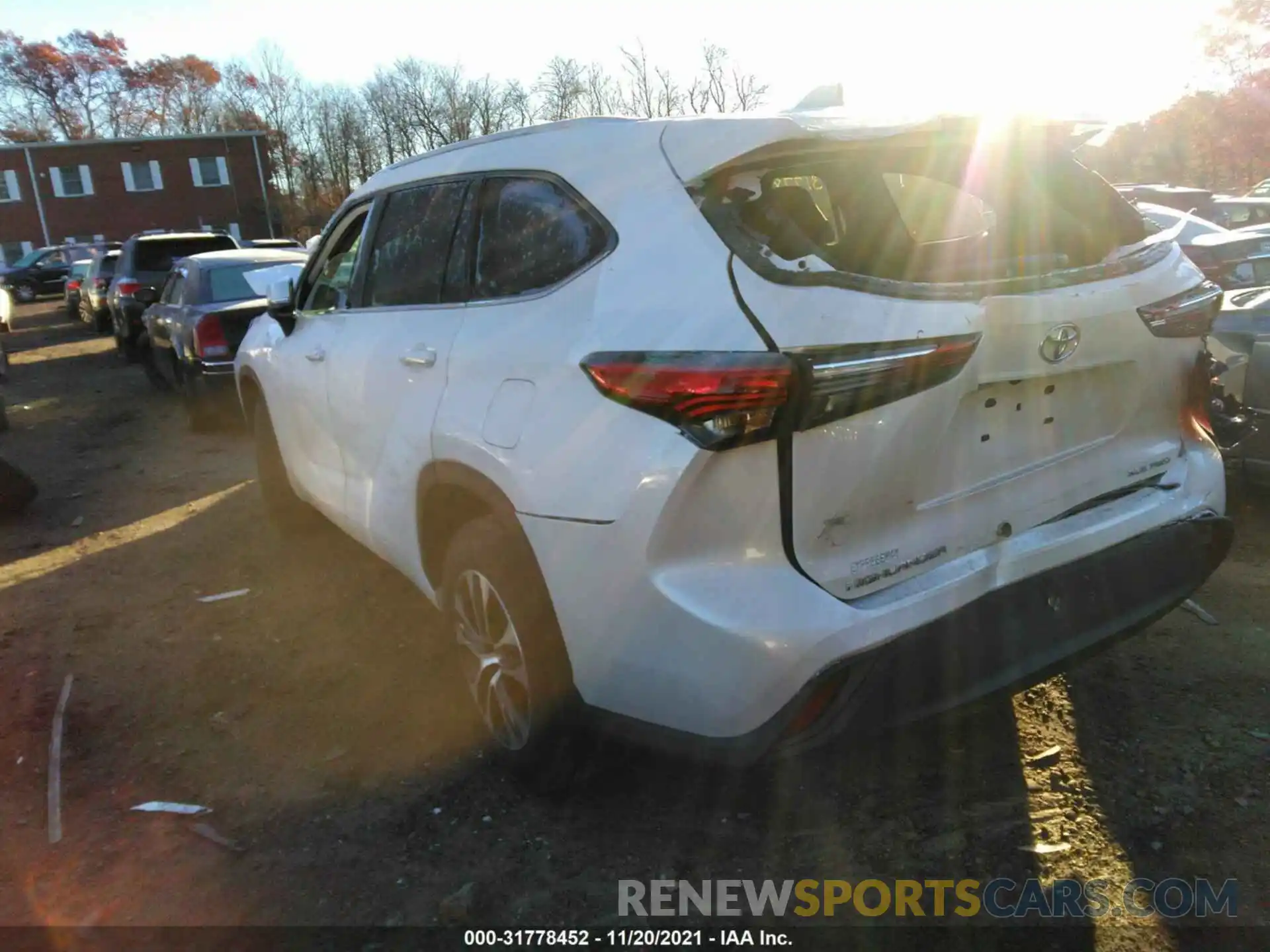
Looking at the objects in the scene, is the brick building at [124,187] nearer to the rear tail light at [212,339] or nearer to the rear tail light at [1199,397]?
the rear tail light at [212,339]

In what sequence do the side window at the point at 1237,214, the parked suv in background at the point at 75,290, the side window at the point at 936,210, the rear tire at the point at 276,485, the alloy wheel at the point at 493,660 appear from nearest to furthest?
the alloy wheel at the point at 493,660, the side window at the point at 936,210, the rear tire at the point at 276,485, the side window at the point at 1237,214, the parked suv in background at the point at 75,290

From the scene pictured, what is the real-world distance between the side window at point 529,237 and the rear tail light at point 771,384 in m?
0.57

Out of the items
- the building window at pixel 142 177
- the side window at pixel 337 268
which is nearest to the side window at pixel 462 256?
the side window at pixel 337 268

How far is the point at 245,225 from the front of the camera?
5169 centimetres

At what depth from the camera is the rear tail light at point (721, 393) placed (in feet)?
7.13

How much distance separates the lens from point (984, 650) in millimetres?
2414

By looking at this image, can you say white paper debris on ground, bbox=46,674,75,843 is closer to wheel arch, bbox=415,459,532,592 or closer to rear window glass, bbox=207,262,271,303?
wheel arch, bbox=415,459,532,592

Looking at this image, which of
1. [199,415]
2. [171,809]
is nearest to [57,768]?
[171,809]

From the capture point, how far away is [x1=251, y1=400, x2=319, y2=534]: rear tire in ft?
17.9

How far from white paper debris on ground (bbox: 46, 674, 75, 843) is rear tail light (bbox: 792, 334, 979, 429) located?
2.71 metres

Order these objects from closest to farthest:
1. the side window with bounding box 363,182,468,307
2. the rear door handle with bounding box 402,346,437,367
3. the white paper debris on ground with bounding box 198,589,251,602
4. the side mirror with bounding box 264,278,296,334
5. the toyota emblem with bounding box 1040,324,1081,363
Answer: the toyota emblem with bounding box 1040,324,1081,363 → the rear door handle with bounding box 402,346,437,367 → the side window with bounding box 363,182,468,307 → the side mirror with bounding box 264,278,296,334 → the white paper debris on ground with bounding box 198,589,251,602

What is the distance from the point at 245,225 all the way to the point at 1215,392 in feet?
177

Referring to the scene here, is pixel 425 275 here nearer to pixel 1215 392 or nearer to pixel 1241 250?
pixel 1215 392

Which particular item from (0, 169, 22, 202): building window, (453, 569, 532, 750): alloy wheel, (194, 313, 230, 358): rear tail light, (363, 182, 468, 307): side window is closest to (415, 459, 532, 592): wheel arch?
(453, 569, 532, 750): alloy wheel
